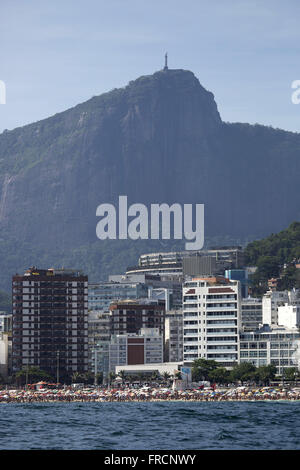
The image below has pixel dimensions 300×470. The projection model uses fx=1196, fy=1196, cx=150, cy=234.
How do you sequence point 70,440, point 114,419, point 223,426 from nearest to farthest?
1. point 70,440
2. point 223,426
3. point 114,419
